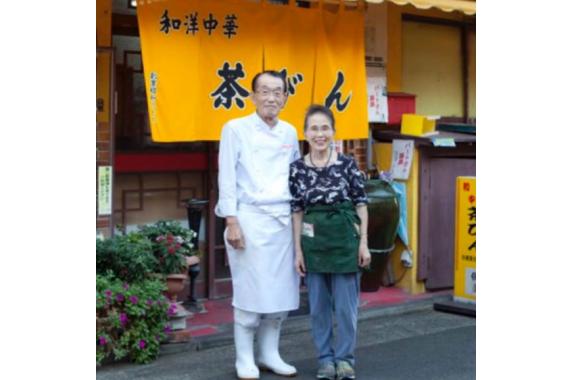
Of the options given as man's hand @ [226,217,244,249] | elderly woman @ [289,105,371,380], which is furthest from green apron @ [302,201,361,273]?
man's hand @ [226,217,244,249]

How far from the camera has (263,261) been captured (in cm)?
594

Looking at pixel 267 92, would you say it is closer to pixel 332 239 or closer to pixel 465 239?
pixel 332 239

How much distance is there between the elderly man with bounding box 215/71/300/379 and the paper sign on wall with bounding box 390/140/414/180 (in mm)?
3578

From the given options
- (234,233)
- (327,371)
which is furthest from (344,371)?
(234,233)

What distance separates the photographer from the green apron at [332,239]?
19.1ft

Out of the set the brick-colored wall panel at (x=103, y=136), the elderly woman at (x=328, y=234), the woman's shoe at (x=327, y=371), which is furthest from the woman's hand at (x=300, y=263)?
the brick-colored wall panel at (x=103, y=136)

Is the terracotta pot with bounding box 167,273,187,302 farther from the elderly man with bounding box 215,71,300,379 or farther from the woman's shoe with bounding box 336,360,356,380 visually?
the woman's shoe with bounding box 336,360,356,380

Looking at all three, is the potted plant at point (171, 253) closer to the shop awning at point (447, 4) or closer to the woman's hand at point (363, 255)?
the woman's hand at point (363, 255)

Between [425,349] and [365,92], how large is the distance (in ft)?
9.63

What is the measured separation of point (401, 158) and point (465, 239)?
1.26 m

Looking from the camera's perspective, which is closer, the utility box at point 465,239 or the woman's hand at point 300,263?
the woman's hand at point 300,263

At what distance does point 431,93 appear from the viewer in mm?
10633

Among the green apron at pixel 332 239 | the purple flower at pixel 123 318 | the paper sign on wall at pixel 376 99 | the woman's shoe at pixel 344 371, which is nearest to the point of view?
the green apron at pixel 332 239

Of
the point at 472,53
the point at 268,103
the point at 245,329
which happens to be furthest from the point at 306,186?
the point at 472,53
